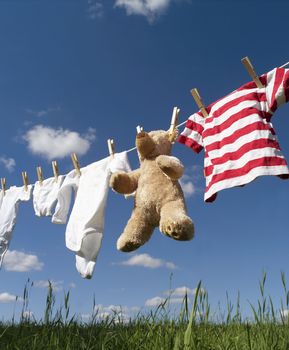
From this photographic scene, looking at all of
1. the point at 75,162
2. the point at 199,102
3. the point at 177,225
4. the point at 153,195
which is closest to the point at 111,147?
the point at 75,162

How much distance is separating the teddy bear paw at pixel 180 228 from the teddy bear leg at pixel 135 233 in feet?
1.10

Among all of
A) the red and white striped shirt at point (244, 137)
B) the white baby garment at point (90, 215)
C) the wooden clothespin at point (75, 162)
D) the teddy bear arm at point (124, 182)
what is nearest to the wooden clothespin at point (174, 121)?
the red and white striped shirt at point (244, 137)

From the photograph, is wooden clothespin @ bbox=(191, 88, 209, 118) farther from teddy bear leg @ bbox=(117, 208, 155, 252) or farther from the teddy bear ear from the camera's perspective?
teddy bear leg @ bbox=(117, 208, 155, 252)

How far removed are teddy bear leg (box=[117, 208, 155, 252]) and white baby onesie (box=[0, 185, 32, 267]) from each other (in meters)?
2.51

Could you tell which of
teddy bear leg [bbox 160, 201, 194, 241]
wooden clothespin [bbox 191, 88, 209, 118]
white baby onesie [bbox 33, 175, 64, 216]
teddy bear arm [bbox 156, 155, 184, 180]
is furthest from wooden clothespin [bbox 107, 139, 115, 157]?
teddy bear leg [bbox 160, 201, 194, 241]

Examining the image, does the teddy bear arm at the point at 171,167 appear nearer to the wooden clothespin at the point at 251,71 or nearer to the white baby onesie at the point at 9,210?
the wooden clothespin at the point at 251,71

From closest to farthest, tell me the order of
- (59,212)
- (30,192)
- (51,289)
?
(51,289) < (59,212) < (30,192)

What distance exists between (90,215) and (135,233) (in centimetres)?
91

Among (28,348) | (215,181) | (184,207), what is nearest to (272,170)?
(215,181)

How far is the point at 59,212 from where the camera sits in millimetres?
4254

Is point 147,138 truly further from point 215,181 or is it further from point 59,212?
point 59,212

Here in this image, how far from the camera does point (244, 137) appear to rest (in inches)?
112

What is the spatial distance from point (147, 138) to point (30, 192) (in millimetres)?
2480

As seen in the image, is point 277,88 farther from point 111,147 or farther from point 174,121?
point 111,147
